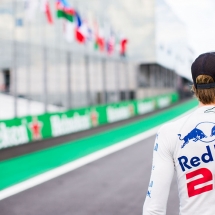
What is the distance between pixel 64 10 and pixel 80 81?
39.8 feet

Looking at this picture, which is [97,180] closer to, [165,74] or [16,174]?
[16,174]

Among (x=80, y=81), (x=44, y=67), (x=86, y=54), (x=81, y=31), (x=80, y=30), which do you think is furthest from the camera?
(x=80, y=81)

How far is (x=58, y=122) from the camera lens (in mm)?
13898

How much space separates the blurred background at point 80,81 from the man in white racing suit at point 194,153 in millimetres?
823

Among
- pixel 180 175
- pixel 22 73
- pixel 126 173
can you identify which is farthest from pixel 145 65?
pixel 180 175

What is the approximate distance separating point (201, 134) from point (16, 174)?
6.94 m

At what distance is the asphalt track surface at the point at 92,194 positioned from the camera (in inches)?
206

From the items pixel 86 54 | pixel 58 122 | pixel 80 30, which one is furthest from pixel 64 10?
pixel 58 122

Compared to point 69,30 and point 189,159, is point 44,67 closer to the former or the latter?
point 69,30

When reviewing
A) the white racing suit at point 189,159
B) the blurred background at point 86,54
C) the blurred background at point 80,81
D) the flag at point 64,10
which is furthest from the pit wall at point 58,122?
the white racing suit at point 189,159

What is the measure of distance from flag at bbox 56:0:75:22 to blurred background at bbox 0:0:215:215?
1.8 inches

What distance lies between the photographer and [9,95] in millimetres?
24359

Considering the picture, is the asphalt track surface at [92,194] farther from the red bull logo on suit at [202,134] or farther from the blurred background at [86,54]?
the blurred background at [86,54]

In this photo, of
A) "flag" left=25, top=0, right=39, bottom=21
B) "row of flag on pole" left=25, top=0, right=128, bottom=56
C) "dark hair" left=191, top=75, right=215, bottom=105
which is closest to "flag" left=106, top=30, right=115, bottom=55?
"row of flag on pole" left=25, top=0, right=128, bottom=56
